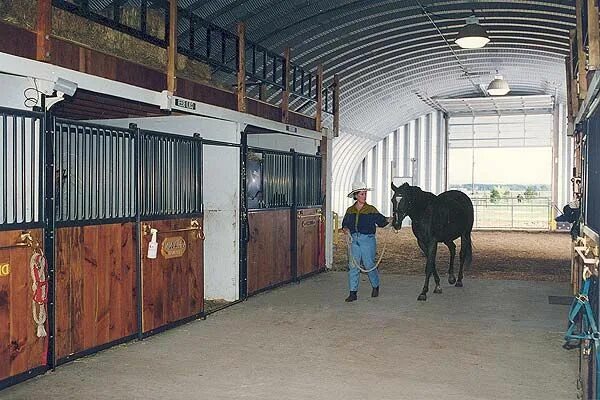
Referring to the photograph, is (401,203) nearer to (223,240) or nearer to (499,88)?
(223,240)

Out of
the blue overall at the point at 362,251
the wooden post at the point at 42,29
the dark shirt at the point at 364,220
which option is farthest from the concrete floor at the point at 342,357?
the wooden post at the point at 42,29

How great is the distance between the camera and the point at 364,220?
307 inches

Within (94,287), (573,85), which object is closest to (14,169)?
(94,287)

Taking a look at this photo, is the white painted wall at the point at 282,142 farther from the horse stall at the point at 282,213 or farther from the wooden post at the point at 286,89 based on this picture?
the wooden post at the point at 286,89

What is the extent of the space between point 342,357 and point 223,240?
3007 millimetres

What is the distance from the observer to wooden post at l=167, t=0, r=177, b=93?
6.17 m

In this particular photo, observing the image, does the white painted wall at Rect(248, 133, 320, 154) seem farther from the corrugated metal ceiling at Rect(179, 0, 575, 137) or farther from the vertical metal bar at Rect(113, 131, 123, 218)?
the vertical metal bar at Rect(113, 131, 123, 218)

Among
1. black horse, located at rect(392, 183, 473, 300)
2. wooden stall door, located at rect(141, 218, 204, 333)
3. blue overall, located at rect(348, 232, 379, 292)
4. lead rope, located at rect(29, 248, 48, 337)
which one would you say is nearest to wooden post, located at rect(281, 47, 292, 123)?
black horse, located at rect(392, 183, 473, 300)

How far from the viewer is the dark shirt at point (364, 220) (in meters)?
7.79

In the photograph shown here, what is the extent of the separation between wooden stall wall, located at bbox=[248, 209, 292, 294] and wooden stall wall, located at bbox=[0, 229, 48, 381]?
152 inches

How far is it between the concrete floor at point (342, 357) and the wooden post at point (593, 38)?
2.19 metres

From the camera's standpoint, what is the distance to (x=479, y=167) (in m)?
24.2

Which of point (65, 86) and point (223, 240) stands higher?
point (65, 86)

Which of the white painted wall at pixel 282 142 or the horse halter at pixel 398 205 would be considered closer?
the horse halter at pixel 398 205
